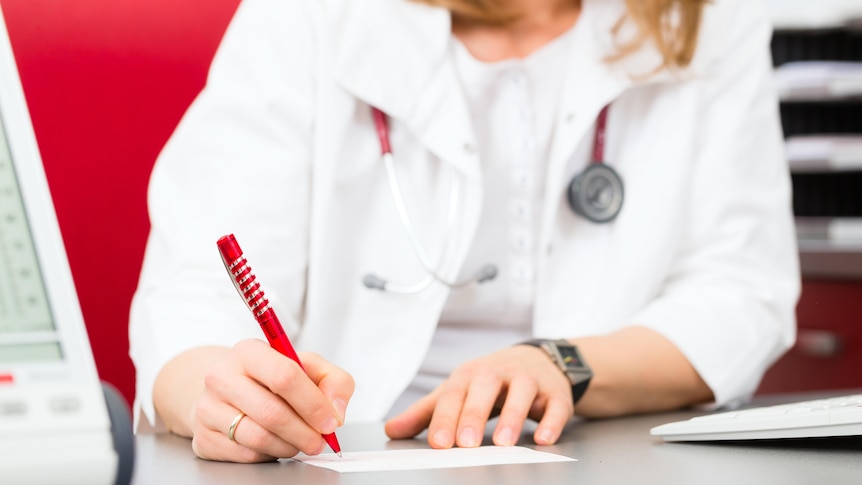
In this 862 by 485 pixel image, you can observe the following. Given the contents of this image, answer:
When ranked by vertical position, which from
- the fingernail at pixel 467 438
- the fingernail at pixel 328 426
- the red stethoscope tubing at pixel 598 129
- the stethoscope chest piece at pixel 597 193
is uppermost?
the red stethoscope tubing at pixel 598 129

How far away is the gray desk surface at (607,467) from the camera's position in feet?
1.48

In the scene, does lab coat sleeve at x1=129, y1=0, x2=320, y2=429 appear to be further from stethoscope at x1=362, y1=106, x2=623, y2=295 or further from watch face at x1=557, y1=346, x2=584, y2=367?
watch face at x1=557, y1=346, x2=584, y2=367

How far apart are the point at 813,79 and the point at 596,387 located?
3.26 ft

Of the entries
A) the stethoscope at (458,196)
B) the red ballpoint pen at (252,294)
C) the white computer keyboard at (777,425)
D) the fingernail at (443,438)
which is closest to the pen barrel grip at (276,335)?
the red ballpoint pen at (252,294)

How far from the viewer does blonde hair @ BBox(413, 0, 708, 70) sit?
974 millimetres

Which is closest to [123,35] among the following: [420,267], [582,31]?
[420,267]

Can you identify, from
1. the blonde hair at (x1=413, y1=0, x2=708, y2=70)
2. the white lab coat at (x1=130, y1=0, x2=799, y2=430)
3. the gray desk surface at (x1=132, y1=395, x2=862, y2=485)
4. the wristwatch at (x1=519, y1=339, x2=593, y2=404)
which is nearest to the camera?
the gray desk surface at (x1=132, y1=395, x2=862, y2=485)

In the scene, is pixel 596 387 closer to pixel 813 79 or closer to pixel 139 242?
pixel 139 242

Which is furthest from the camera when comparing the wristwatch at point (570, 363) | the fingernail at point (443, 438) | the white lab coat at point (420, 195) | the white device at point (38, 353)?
the white lab coat at point (420, 195)

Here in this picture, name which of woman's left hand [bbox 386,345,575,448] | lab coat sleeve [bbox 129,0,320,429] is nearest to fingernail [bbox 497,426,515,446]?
woman's left hand [bbox 386,345,575,448]

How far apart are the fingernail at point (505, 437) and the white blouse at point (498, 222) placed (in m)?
0.35

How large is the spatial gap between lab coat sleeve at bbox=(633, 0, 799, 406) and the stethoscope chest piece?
103 mm

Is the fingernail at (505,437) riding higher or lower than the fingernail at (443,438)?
lower

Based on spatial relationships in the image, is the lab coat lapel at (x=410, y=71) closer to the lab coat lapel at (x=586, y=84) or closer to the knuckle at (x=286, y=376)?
the lab coat lapel at (x=586, y=84)
